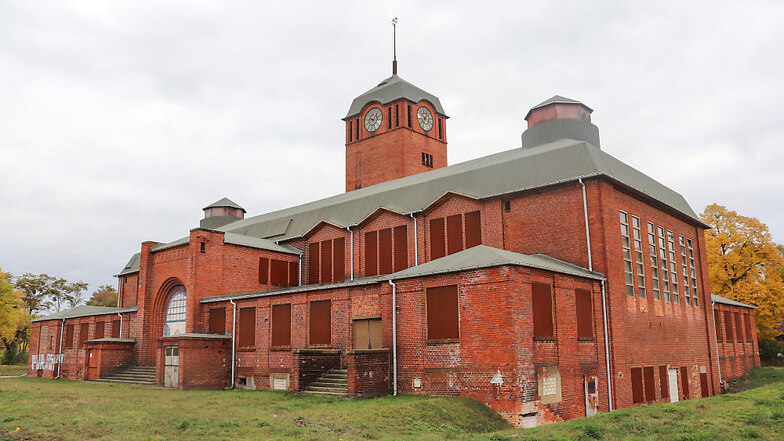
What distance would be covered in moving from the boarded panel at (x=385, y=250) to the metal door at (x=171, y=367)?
382 inches

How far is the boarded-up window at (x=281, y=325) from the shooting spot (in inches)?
1031

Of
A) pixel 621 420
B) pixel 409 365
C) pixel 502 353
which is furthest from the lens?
pixel 409 365

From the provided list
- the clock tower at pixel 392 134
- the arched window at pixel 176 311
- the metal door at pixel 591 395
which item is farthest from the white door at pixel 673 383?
the arched window at pixel 176 311

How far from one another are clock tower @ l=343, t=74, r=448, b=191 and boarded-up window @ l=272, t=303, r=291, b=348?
57.2ft

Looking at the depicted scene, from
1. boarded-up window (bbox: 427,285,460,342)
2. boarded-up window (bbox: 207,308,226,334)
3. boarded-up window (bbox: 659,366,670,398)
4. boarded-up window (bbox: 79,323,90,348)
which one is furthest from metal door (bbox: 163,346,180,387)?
boarded-up window (bbox: 659,366,670,398)

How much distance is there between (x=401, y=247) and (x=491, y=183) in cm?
543

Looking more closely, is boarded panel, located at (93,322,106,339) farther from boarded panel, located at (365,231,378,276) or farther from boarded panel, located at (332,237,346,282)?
boarded panel, located at (365,231,378,276)

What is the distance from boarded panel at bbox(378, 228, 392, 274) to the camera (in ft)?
95.5

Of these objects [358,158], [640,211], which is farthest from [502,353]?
[358,158]

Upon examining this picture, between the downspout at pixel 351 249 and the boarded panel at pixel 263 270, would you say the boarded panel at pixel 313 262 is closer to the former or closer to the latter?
the boarded panel at pixel 263 270

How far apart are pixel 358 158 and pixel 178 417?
30446 millimetres

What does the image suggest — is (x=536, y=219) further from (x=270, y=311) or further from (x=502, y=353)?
(x=270, y=311)

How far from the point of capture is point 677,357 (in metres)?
25.8

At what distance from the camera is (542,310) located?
1962 cm
